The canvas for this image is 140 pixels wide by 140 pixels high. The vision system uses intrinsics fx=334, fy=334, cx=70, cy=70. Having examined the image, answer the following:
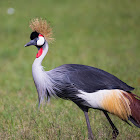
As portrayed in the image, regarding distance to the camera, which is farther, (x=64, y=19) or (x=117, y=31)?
(x=64, y=19)

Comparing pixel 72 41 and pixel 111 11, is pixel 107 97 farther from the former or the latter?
pixel 111 11

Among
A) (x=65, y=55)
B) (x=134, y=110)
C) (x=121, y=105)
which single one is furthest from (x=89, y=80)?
(x=65, y=55)

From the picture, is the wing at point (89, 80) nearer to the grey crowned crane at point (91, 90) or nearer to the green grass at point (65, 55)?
the grey crowned crane at point (91, 90)

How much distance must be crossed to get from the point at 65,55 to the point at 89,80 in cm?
497

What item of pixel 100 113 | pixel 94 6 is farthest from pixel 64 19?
pixel 100 113

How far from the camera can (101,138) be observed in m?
3.38

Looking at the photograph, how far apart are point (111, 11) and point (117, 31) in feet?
6.62

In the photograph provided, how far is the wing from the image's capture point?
335 centimetres

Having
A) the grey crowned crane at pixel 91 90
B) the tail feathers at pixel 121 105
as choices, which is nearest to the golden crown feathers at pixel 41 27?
the grey crowned crane at pixel 91 90

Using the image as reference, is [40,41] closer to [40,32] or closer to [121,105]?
[40,32]

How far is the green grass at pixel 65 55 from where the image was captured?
3.70m

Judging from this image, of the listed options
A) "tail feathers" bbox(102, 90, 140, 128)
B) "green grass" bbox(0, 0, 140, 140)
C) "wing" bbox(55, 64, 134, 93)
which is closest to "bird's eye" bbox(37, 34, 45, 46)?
"wing" bbox(55, 64, 134, 93)

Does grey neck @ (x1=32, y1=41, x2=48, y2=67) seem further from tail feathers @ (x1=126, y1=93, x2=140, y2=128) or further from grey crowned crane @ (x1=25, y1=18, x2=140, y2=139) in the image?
tail feathers @ (x1=126, y1=93, x2=140, y2=128)

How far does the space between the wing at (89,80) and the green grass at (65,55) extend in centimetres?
49
